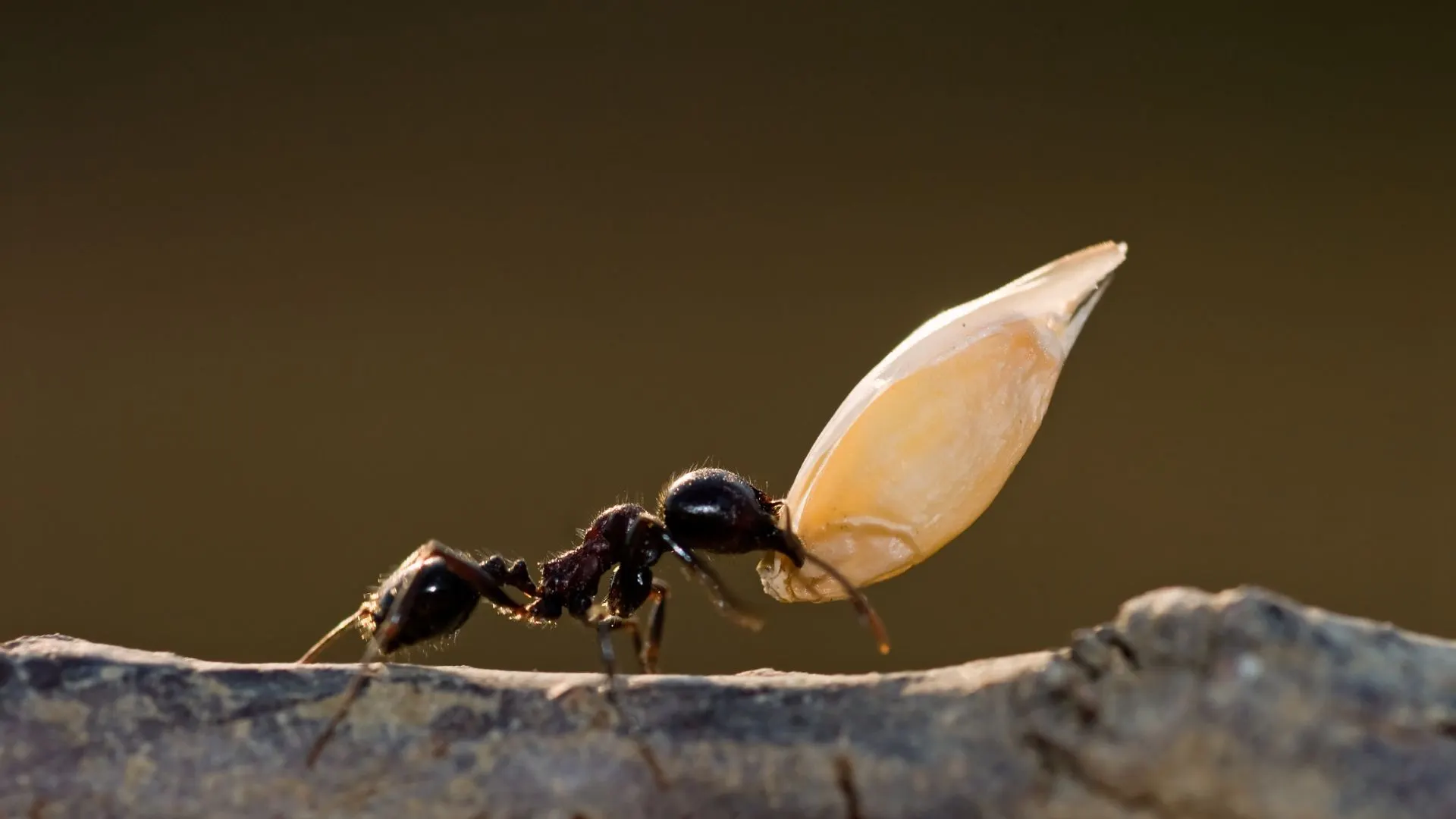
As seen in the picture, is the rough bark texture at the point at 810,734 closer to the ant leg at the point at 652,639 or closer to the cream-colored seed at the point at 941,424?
the cream-colored seed at the point at 941,424

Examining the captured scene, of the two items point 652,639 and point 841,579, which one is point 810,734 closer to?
point 841,579

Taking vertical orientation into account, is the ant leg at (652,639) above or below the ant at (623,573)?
below

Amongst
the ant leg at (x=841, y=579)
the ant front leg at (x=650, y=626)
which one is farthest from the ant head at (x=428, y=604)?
the ant leg at (x=841, y=579)

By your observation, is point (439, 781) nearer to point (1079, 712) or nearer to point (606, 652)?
point (606, 652)

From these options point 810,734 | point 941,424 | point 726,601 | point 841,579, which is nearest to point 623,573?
point 726,601

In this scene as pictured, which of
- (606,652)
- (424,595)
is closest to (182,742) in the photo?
(606,652)

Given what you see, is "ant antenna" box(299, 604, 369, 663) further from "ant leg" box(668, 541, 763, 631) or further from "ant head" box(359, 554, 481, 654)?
"ant leg" box(668, 541, 763, 631)
